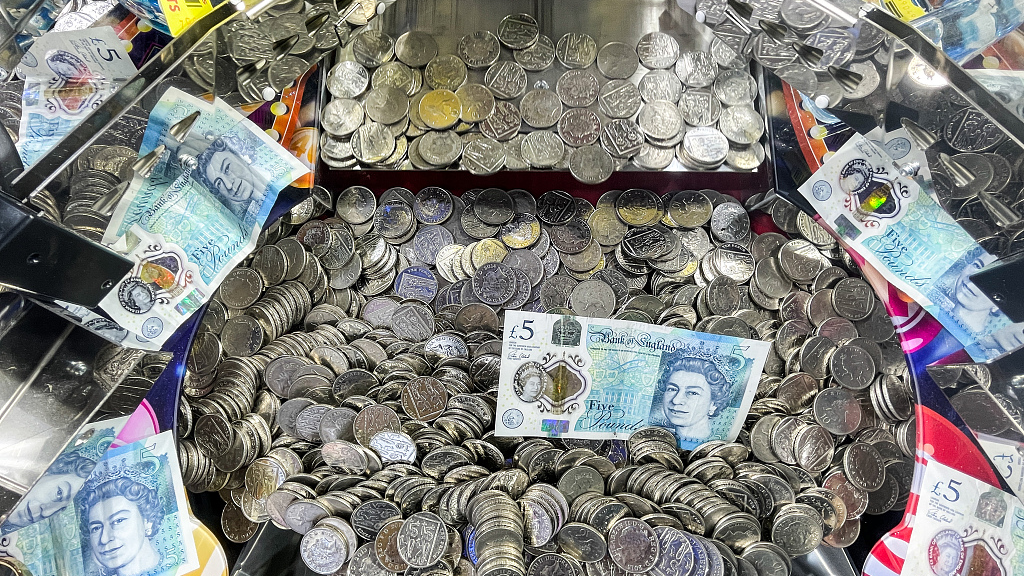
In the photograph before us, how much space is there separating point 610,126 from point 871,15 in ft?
2.68

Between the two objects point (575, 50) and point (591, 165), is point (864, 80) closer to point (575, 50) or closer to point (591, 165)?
point (591, 165)

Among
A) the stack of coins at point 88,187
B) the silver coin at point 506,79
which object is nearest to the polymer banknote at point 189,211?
the stack of coins at point 88,187

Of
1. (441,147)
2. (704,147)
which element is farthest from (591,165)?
(441,147)

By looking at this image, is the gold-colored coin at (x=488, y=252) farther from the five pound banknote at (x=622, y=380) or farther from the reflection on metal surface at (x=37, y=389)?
the reflection on metal surface at (x=37, y=389)

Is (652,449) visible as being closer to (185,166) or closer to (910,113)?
(910,113)

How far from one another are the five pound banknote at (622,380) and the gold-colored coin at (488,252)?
40cm

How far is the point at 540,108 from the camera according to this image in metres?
1.91

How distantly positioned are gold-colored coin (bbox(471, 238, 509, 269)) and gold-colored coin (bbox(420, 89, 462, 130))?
0.37 meters

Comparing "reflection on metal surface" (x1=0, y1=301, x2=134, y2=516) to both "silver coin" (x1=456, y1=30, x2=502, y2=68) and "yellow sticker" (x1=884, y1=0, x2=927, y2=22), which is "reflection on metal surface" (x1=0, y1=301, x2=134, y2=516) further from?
"yellow sticker" (x1=884, y1=0, x2=927, y2=22)

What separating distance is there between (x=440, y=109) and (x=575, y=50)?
0.47 m

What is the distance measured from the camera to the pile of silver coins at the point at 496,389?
1.41 m

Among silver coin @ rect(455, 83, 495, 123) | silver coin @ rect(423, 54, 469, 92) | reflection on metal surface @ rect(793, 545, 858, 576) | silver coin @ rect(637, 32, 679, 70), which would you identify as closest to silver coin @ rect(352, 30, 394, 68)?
silver coin @ rect(423, 54, 469, 92)

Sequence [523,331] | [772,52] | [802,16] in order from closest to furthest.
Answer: [802,16], [772,52], [523,331]

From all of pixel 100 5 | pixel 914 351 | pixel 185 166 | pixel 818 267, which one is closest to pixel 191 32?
pixel 185 166
